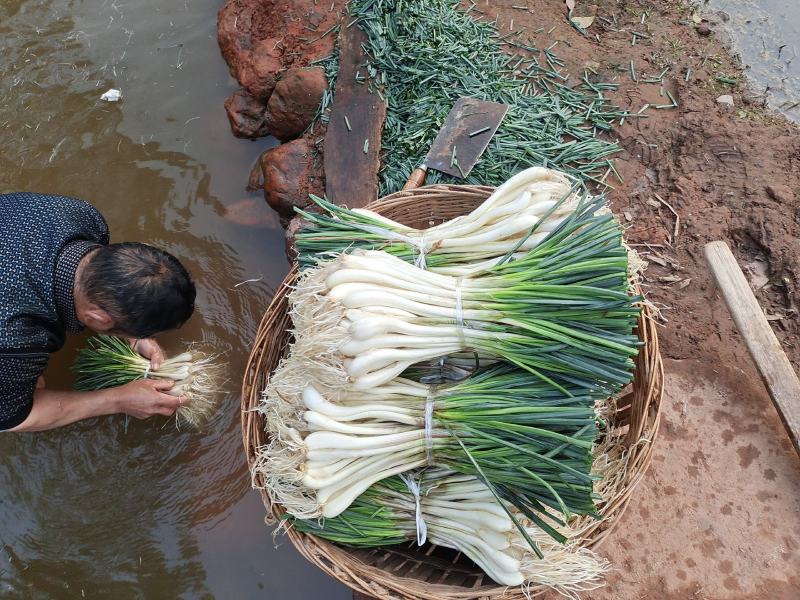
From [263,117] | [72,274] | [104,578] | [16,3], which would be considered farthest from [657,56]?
[16,3]

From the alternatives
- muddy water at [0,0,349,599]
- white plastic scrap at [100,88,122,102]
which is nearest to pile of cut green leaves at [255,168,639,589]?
muddy water at [0,0,349,599]

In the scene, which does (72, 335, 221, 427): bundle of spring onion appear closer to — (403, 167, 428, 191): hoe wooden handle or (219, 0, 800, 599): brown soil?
(403, 167, 428, 191): hoe wooden handle

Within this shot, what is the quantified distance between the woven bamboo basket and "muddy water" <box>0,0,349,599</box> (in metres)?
0.82

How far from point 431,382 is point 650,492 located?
3.81 ft

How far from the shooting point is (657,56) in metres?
3.39

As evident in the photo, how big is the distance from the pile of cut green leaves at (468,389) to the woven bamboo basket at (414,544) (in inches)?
3.7

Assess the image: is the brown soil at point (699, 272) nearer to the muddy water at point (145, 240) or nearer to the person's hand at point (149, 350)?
the muddy water at point (145, 240)

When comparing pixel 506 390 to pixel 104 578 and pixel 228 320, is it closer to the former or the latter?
pixel 228 320

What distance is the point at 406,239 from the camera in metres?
1.98

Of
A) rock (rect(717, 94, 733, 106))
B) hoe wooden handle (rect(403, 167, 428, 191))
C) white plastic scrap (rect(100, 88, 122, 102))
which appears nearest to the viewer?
hoe wooden handle (rect(403, 167, 428, 191))

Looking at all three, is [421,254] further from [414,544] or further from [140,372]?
[140,372]

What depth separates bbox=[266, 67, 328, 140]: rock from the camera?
3293 mm

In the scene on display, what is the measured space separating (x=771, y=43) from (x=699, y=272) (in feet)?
6.38

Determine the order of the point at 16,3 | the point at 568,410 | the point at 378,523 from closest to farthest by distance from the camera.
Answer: the point at 568,410 → the point at 378,523 → the point at 16,3
